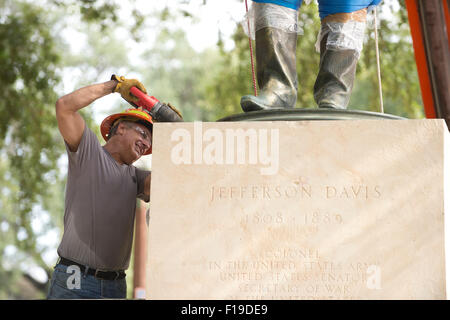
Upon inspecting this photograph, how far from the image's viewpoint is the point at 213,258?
3.28 meters

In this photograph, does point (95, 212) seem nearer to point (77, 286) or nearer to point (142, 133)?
point (77, 286)

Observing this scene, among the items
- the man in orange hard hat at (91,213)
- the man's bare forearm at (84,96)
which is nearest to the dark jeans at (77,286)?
the man in orange hard hat at (91,213)

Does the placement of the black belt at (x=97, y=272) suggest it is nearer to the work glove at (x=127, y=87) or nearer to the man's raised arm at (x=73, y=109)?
the man's raised arm at (x=73, y=109)

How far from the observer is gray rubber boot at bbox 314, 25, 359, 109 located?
394cm

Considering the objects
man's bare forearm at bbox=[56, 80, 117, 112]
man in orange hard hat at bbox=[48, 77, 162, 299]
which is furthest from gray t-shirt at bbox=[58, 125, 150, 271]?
man's bare forearm at bbox=[56, 80, 117, 112]

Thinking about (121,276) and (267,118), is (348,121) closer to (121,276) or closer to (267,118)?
(267,118)

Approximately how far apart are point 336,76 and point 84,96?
1438 mm

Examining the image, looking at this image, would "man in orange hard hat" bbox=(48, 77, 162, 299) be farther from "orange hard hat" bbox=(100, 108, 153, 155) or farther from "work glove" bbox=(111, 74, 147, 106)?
"orange hard hat" bbox=(100, 108, 153, 155)

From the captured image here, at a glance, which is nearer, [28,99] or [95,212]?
[95,212]

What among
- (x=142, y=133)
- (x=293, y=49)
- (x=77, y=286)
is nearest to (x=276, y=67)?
(x=293, y=49)

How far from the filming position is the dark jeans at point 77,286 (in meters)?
4.16

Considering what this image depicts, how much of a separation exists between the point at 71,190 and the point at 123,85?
2.36 feet

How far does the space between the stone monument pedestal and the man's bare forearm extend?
37.2 inches

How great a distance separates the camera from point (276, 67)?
3.93 meters
